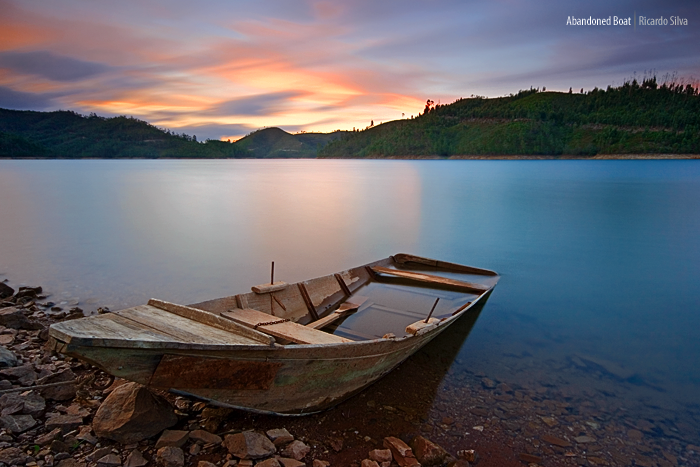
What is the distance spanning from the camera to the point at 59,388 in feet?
16.4

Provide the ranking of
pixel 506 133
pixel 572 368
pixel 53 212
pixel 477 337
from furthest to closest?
pixel 506 133 → pixel 53 212 → pixel 477 337 → pixel 572 368

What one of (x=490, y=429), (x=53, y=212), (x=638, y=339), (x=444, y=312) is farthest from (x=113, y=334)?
(x=53, y=212)

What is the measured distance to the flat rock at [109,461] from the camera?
3.96 metres

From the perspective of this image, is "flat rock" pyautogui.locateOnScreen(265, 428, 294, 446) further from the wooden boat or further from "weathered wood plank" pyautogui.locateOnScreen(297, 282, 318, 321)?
"weathered wood plank" pyautogui.locateOnScreen(297, 282, 318, 321)

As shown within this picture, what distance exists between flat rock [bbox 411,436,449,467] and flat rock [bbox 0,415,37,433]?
3970 mm

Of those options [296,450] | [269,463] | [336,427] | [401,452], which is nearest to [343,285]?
[336,427]

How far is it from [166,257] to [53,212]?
1507 cm

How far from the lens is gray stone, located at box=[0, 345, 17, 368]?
5.40 metres

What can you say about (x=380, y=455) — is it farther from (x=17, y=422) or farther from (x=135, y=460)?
(x=17, y=422)

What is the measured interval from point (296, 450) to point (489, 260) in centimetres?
1322

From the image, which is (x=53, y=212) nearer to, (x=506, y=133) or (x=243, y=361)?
(x=243, y=361)

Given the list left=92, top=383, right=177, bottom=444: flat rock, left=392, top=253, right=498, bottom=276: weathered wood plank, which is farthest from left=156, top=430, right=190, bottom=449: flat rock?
left=392, top=253, right=498, bottom=276: weathered wood plank

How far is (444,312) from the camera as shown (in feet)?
29.1

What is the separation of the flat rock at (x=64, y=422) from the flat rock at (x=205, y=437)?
1.19 metres
